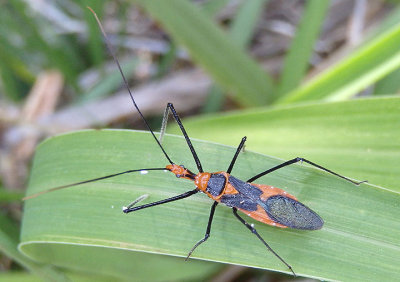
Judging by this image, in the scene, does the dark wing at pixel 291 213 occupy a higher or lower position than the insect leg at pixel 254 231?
higher

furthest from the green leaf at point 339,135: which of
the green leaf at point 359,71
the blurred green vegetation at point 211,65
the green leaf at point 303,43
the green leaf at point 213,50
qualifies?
the green leaf at point 303,43

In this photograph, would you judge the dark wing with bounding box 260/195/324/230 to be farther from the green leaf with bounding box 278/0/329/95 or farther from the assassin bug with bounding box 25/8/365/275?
the green leaf with bounding box 278/0/329/95

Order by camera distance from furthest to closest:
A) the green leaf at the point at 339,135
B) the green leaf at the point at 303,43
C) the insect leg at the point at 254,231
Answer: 1. the green leaf at the point at 303,43
2. the green leaf at the point at 339,135
3. the insect leg at the point at 254,231

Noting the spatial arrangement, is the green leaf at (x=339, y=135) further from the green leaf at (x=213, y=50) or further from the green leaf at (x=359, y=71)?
the green leaf at (x=213, y=50)

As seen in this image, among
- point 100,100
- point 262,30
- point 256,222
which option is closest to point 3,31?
point 100,100

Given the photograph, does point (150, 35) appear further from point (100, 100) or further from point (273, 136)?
point (273, 136)
